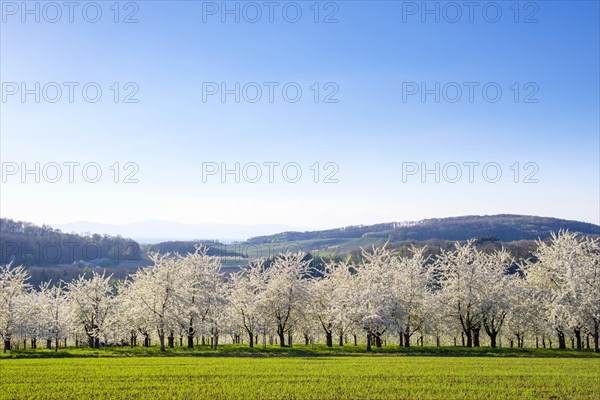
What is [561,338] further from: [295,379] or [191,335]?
[191,335]

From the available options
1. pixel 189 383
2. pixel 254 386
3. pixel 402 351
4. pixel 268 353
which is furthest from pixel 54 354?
pixel 402 351

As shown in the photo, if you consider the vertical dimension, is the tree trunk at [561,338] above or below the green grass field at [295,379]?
below

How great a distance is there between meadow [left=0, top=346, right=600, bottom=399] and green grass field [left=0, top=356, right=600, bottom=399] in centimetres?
6

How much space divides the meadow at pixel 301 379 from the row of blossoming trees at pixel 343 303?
14.8m

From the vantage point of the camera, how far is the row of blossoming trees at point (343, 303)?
61.1 meters

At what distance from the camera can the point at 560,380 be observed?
34.5 m

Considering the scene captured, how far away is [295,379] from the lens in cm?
3419

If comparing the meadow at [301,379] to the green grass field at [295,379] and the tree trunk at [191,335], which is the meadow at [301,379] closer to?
the green grass field at [295,379]

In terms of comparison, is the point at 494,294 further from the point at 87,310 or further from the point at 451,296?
the point at 87,310

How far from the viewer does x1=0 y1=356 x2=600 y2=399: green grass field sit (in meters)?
29.3

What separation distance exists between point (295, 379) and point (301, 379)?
18.7 inches

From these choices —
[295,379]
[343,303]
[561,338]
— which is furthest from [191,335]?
[561,338]

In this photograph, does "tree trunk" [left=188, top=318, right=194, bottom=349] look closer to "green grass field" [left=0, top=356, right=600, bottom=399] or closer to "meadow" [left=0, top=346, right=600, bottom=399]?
"meadow" [left=0, top=346, right=600, bottom=399]

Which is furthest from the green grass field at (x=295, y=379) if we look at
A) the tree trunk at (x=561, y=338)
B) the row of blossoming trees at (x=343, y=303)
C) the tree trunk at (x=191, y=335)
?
the tree trunk at (x=561, y=338)
